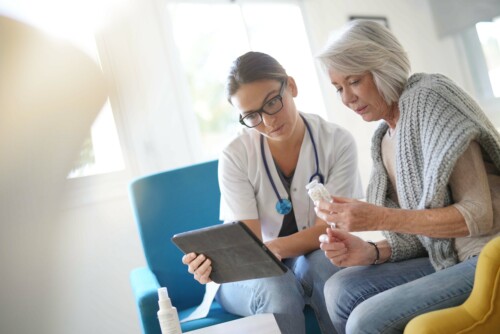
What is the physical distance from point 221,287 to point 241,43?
199cm

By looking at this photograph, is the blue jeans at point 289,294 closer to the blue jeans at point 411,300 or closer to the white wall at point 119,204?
the blue jeans at point 411,300

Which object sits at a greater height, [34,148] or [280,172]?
[34,148]

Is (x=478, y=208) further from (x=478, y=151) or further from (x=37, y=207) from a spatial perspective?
(x=37, y=207)

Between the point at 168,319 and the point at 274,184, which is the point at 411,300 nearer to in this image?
the point at 168,319

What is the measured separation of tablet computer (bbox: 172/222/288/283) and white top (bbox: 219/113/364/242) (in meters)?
0.33

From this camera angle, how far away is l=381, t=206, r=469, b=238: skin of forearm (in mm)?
1221

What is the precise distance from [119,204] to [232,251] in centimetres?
139

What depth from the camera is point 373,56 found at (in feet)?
4.54

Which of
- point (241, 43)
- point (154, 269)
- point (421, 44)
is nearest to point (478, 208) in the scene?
point (154, 269)

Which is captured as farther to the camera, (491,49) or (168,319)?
(491,49)

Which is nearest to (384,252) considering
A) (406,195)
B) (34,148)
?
(406,195)

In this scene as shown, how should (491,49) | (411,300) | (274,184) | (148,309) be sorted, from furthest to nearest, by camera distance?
(491,49) → (274,184) → (148,309) → (411,300)

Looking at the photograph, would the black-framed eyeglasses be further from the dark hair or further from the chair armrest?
the chair armrest

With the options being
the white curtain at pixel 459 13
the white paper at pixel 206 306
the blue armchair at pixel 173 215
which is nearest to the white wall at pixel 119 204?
the blue armchair at pixel 173 215
